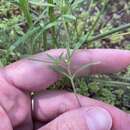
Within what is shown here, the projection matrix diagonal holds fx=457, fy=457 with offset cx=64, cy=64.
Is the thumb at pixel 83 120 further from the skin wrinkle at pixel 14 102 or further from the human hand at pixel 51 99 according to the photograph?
the skin wrinkle at pixel 14 102

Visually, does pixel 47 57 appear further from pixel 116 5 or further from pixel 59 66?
pixel 116 5

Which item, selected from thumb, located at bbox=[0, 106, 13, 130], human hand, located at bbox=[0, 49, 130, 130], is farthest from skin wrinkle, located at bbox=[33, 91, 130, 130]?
thumb, located at bbox=[0, 106, 13, 130]

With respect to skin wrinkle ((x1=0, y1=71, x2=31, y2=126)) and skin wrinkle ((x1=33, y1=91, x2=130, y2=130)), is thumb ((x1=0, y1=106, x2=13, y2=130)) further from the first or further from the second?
skin wrinkle ((x1=33, y1=91, x2=130, y2=130))

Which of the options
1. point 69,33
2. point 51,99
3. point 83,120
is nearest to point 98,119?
point 83,120

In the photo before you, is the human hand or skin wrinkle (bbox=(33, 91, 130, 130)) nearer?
the human hand

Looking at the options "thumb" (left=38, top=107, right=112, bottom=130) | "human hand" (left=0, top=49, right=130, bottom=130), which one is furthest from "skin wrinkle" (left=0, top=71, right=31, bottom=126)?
"thumb" (left=38, top=107, right=112, bottom=130)

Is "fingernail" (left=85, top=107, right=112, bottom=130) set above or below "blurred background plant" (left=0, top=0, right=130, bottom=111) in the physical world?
below
